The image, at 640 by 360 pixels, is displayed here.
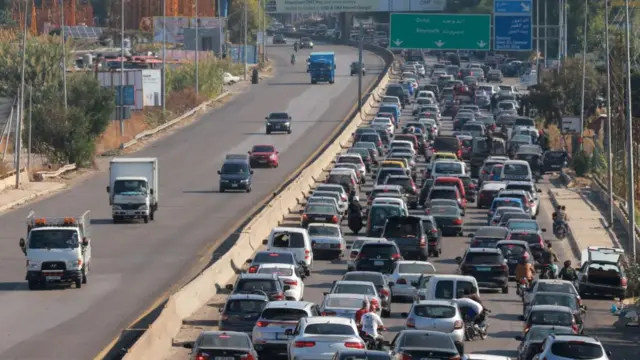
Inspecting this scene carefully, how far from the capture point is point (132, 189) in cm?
5369

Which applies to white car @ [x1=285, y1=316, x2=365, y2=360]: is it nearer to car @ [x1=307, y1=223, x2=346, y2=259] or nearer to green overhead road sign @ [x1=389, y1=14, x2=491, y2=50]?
car @ [x1=307, y1=223, x2=346, y2=259]

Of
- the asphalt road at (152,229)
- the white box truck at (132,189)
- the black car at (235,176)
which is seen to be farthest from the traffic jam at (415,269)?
the white box truck at (132,189)

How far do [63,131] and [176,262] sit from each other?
93.6ft

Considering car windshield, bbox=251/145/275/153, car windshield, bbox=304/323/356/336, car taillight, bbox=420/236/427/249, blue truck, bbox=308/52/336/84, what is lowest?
car taillight, bbox=420/236/427/249

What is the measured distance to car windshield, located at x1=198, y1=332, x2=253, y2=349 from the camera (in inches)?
1006

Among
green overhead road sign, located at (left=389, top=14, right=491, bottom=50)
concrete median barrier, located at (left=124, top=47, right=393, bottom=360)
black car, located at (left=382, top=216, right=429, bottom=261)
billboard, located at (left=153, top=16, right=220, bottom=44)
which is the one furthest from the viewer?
billboard, located at (left=153, top=16, right=220, bottom=44)

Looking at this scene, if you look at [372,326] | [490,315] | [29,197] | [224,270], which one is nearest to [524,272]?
[490,315]

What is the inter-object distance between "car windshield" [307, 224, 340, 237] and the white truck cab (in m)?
10.8

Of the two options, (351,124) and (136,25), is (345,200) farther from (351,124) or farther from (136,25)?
(136,25)

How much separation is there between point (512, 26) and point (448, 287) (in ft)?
214

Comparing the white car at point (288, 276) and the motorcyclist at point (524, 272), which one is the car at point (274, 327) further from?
the motorcyclist at point (524, 272)

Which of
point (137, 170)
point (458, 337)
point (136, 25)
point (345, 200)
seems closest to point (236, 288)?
point (458, 337)

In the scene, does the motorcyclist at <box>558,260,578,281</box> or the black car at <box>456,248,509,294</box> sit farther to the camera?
the motorcyclist at <box>558,260,578,281</box>

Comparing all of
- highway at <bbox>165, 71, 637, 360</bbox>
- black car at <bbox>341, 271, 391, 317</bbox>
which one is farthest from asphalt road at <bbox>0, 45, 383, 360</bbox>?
black car at <bbox>341, 271, 391, 317</bbox>
